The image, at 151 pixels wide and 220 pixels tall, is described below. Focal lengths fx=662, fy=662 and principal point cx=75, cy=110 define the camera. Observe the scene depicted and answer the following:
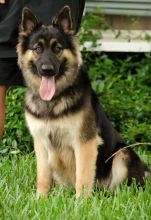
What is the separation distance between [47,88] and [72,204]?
106cm

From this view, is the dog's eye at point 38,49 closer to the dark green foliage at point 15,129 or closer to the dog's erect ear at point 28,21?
the dog's erect ear at point 28,21

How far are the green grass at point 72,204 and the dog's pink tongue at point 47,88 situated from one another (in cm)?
77

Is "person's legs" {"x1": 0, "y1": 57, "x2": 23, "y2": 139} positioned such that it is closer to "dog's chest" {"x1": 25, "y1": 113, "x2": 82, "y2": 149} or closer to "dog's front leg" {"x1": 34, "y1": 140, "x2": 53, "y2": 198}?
"dog's chest" {"x1": 25, "y1": 113, "x2": 82, "y2": 149}

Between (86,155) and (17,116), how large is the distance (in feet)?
7.95

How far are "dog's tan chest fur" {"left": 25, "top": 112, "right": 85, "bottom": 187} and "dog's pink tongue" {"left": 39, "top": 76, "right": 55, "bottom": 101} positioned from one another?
212 millimetres

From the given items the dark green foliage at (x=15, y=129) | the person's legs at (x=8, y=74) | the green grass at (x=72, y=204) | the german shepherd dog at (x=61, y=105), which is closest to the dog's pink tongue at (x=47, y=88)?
the german shepherd dog at (x=61, y=105)

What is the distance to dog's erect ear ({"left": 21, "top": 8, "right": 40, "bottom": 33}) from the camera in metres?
5.38

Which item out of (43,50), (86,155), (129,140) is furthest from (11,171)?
(129,140)

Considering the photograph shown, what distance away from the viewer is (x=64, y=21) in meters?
5.48

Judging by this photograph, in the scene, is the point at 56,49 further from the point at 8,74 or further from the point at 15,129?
the point at 15,129

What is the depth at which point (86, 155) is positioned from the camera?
18.2ft

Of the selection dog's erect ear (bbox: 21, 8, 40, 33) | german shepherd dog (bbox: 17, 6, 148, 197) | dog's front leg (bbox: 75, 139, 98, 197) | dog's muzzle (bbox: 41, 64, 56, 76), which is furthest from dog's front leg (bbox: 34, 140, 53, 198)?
dog's erect ear (bbox: 21, 8, 40, 33)

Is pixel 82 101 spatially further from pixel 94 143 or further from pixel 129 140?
pixel 129 140

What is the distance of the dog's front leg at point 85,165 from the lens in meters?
5.53
